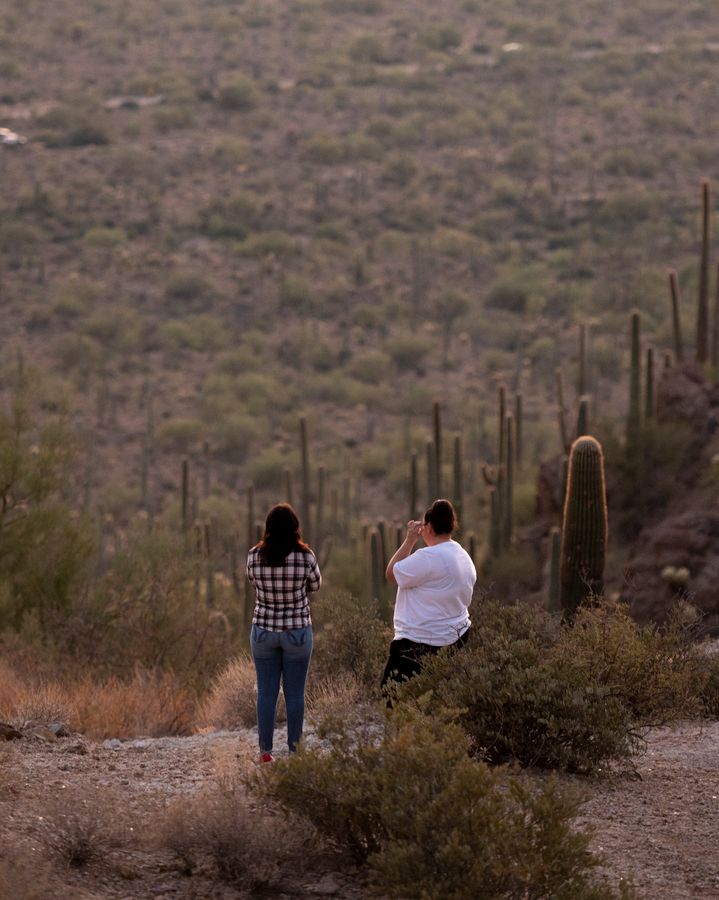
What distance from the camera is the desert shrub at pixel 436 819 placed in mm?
6555

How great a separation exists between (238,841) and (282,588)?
191 centimetres

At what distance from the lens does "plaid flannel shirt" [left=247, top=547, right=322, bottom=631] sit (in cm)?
877

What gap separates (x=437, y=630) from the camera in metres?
9.07

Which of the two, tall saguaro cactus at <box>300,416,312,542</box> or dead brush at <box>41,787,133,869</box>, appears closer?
dead brush at <box>41,787,133,869</box>

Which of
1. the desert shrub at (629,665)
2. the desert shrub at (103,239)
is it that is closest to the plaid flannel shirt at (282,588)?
the desert shrub at (629,665)

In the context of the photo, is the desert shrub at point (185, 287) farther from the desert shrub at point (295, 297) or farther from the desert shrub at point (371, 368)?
the desert shrub at point (371, 368)

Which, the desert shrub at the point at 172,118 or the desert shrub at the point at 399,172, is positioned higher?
the desert shrub at the point at 172,118

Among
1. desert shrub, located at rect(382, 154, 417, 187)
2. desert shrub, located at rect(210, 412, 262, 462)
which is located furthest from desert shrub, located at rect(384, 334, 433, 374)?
desert shrub, located at rect(382, 154, 417, 187)

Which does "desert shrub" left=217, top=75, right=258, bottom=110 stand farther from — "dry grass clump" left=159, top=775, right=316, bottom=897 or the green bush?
"dry grass clump" left=159, top=775, right=316, bottom=897

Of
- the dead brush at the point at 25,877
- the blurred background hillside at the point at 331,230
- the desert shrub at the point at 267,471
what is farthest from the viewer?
the blurred background hillside at the point at 331,230

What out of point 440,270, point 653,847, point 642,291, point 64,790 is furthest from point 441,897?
point 440,270

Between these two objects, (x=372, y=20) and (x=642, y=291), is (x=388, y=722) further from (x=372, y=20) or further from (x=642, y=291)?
(x=372, y=20)

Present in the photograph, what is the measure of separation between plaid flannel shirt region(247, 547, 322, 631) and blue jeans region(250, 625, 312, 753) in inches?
2.2

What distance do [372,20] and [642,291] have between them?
39207 mm
